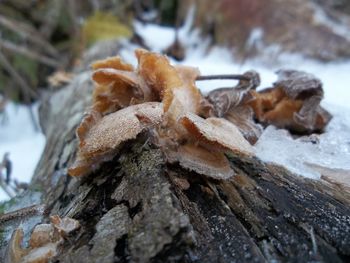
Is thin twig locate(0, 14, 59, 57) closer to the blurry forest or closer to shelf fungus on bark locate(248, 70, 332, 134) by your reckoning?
the blurry forest

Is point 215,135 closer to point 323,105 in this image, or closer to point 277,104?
point 277,104

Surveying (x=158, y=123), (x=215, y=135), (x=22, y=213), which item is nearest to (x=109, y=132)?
(x=158, y=123)

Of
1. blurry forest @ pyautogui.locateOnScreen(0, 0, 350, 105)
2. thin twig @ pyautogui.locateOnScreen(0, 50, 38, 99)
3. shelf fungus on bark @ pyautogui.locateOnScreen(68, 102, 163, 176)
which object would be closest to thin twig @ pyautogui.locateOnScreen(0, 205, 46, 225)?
shelf fungus on bark @ pyautogui.locateOnScreen(68, 102, 163, 176)

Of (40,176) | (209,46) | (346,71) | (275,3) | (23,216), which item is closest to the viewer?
(23,216)

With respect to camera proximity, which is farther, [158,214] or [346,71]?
[346,71]

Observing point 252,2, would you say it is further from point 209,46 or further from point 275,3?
point 209,46

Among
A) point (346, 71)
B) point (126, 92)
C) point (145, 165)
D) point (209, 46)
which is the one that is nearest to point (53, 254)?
point (145, 165)
